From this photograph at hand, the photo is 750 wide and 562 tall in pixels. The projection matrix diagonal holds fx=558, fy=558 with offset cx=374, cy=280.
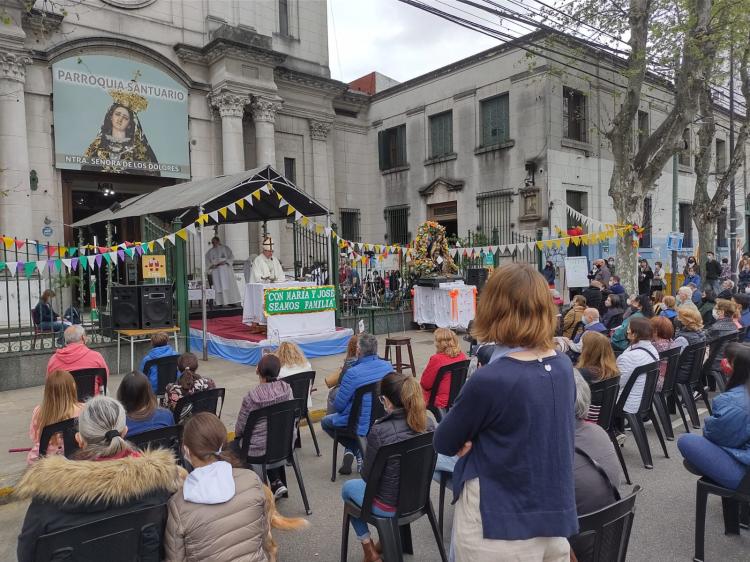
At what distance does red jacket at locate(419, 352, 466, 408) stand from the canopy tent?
5.92 meters

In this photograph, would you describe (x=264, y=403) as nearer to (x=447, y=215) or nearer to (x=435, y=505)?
(x=435, y=505)

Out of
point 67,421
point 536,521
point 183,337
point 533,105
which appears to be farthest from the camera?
point 533,105

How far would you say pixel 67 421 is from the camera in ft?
13.2

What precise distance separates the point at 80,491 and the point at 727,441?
12.4 ft

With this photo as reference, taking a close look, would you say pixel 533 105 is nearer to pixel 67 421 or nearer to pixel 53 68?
pixel 53 68

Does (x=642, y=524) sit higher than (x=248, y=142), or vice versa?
(x=248, y=142)

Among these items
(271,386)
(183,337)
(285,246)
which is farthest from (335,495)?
(285,246)

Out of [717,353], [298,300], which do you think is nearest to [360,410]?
[717,353]

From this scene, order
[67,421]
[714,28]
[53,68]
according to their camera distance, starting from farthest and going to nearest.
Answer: [53,68] < [714,28] < [67,421]

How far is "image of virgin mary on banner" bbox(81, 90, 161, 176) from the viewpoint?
15.6m

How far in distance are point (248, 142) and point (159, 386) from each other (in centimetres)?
1490

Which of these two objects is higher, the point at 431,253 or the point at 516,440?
the point at 431,253

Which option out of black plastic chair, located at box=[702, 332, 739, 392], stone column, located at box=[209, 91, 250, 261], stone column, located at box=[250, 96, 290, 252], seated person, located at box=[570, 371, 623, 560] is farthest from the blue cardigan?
stone column, located at box=[250, 96, 290, 252]

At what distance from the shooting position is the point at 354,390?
4.82 meters
